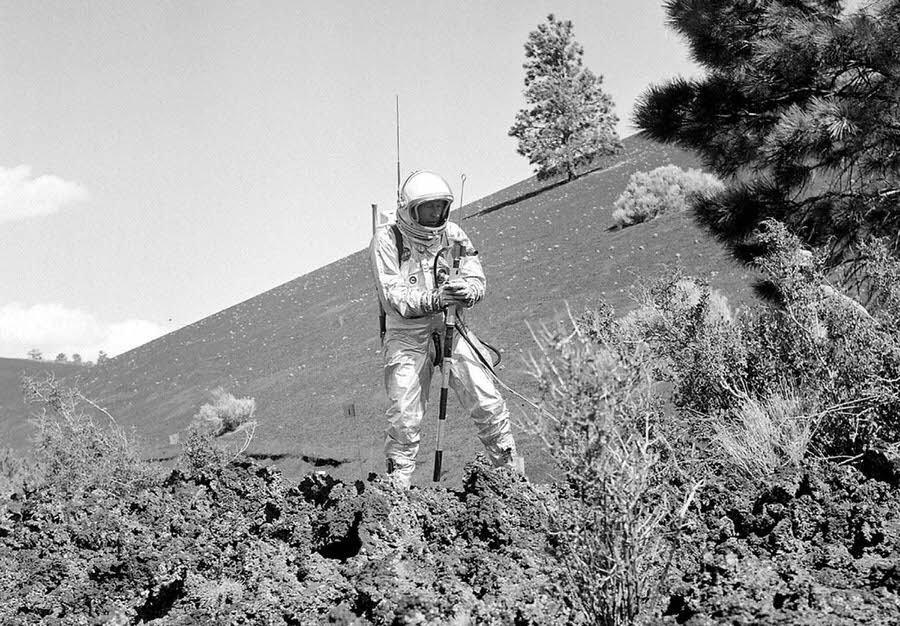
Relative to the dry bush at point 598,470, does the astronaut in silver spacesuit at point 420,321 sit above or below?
above

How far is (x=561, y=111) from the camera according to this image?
33.2m

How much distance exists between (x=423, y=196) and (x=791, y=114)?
3.22 metres

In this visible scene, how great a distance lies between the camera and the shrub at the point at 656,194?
59.2ft

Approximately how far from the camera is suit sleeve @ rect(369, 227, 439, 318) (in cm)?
511

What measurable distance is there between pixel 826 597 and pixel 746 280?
8981mm

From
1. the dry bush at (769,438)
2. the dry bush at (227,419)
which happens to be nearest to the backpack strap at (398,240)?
the dry bush at (769,438)

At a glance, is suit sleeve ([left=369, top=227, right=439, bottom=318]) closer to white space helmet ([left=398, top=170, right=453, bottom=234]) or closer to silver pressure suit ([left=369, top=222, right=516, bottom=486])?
silver pressure suit ([left=369, top=222, right=516, bottom=486])

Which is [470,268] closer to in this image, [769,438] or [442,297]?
[442,297]

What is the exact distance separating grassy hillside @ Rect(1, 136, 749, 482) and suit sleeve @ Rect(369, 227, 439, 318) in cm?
221

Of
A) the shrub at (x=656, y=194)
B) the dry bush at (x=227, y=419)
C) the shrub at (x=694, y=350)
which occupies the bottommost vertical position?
the shrub at (x=694, y=350)

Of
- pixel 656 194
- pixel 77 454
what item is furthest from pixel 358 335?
pixel 77 454

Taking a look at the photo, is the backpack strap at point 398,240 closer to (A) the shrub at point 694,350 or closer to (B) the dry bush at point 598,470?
(A) the shrub at point 694,350

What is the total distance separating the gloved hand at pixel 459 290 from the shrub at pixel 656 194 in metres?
13.1

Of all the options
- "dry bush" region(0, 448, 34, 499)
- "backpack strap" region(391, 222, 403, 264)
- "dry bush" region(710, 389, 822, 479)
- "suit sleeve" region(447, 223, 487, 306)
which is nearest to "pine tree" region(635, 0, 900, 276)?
"dry bush" region(710, 389, 822, 479)
